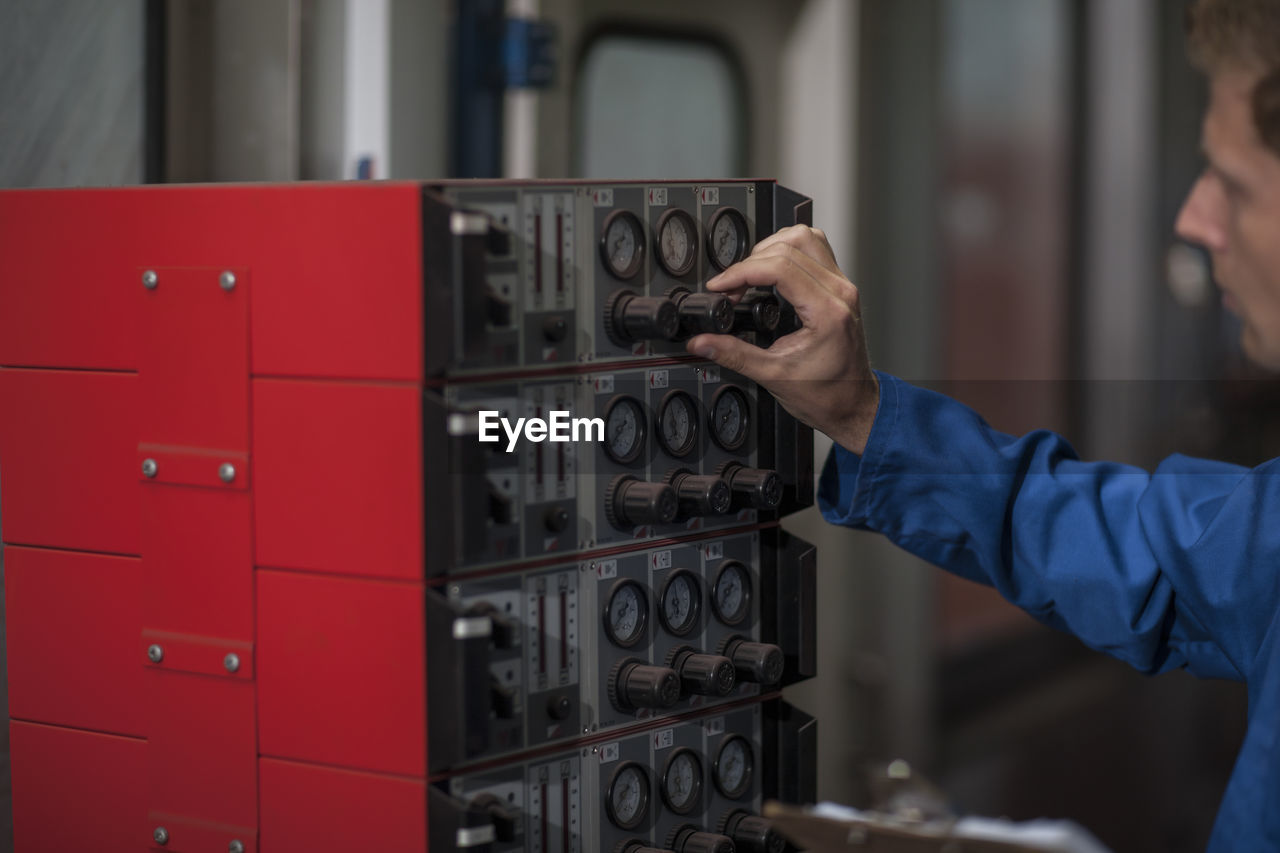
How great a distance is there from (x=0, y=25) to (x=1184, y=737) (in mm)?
5026

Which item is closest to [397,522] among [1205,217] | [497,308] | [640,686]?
[497,308]

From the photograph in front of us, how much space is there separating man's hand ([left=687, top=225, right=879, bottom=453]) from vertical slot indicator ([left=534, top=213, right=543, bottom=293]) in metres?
0.19

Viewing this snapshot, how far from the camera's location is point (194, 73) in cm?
207

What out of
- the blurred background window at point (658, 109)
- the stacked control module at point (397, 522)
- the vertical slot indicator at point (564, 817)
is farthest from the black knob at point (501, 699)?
the blurred background window at point (658, 109)

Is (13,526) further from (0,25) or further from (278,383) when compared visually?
(0,25)

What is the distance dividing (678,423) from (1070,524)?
1.79ft

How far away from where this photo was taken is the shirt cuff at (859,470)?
1.52 m

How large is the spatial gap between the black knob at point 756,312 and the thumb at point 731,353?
17 mm

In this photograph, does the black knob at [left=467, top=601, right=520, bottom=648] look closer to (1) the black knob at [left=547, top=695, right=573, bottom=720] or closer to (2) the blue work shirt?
(1) the black knob at [left=547, top=695, right=573, bottom=720]

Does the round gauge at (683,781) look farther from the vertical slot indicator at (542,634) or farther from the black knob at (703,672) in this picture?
the vertical slot indicator at (542,634)

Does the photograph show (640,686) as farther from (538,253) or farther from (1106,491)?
(1106,491)

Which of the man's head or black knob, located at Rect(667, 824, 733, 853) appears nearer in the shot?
the man's head

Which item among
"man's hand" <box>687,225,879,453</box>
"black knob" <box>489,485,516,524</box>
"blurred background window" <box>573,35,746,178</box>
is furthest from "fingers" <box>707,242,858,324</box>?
"blurred background window" <box>573,35,746,178</box>

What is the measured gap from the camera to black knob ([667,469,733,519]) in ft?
4.33
